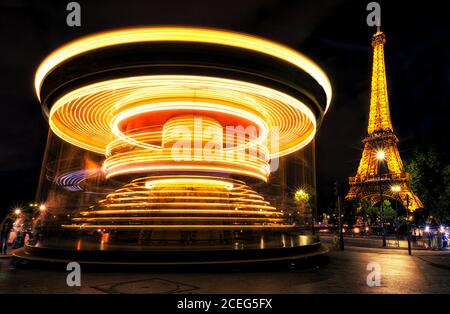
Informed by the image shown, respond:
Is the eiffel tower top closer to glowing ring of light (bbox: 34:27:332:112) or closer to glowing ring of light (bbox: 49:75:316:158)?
glowing ring of light (bbox: 49:75:316:158)

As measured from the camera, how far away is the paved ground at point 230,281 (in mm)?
8586

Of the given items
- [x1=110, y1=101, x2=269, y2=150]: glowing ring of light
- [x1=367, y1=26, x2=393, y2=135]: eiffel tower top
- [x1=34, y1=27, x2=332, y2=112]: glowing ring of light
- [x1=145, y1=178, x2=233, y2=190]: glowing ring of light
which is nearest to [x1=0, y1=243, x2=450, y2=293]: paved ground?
[x1=145, y1=178, x2=233, y2=190]: glowing ring of light

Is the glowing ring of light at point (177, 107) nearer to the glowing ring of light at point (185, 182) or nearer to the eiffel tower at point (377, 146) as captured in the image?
the glowing ring of light at point (185, 182)

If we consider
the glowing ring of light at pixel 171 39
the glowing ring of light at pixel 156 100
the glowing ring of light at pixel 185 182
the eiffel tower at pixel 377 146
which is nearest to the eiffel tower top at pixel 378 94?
the eiffel tower at pixel 377 146

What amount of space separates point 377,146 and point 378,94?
40.3 feet

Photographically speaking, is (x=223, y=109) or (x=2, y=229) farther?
(x=2, y=229)

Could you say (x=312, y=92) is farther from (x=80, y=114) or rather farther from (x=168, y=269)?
(x=80, y=114)

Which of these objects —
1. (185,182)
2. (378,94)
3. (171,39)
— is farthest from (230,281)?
Answer: (378,94)

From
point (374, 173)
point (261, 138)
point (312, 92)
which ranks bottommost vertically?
point (261, 138)

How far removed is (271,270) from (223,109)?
22.1 ft

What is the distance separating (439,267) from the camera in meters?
13.7

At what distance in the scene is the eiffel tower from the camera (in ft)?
233
